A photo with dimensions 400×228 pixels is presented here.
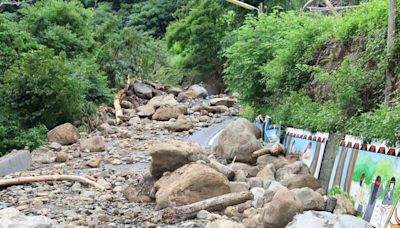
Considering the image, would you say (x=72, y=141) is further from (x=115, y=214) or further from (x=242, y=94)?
(x=115, y=214)

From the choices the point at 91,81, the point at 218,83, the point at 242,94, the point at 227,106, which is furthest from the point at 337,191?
the point at 218,83

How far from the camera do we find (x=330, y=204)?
6.99 metres

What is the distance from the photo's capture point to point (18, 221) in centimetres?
674

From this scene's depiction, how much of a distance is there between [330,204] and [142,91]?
2087 centimetres

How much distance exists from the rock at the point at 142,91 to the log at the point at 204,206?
1932cm

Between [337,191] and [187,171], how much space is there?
2.46 m

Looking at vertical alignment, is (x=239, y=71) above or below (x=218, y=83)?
above

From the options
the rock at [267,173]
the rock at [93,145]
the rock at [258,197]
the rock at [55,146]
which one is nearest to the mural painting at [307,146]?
the rock at [267,173]

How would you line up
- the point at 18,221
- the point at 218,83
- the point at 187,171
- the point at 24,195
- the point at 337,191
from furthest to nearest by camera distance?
the point at 218,83 < the point at 24,195 < the point at 187,171 < the point at 337,191 < the point at 18,221

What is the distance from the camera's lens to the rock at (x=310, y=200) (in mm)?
6906

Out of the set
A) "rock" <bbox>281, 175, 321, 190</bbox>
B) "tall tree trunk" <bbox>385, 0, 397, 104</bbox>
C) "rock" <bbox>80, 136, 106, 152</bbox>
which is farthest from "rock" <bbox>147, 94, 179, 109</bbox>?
"tall tree trunk" <bbox>385, 0, 397, 104</bbox>

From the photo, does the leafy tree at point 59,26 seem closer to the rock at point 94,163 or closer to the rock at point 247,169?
the rock at point 94,163

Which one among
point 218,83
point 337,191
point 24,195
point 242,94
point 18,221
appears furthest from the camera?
point 218,83

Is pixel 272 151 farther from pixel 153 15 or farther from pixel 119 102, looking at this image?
pixel 153 15
